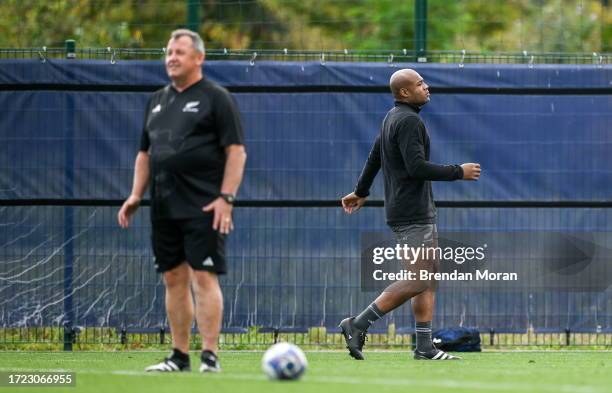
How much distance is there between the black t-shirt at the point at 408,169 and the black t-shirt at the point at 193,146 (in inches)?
82.8

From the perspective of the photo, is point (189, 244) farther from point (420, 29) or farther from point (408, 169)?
point (420, 29)

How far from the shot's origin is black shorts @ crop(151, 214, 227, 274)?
8.84 m

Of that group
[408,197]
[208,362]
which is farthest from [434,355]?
[208,362]

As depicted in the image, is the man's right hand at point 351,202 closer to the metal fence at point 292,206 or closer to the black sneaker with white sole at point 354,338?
the black sneaker with white sole at point 354,338

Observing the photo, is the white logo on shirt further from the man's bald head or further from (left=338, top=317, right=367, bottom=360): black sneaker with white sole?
(left=338, top=317, right=367, bottom=360): black sneaker with white sole

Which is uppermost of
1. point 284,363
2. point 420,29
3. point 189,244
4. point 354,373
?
point 420,29

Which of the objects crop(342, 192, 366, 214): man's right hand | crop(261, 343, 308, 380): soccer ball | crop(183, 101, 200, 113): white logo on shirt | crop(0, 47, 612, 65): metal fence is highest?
crop(0, 47, 612, 65): metal fence

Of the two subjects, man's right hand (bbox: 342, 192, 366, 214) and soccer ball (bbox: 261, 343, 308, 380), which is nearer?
soccer ball (bbox: 261, 343, 308, 380)

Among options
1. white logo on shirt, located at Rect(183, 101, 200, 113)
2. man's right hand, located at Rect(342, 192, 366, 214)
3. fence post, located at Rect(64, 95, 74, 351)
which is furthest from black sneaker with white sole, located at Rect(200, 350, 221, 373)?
fence post, located at Rect(64, 95, 74, 351)

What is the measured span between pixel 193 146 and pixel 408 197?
7.88ft

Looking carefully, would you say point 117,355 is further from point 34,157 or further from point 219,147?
point 219,147

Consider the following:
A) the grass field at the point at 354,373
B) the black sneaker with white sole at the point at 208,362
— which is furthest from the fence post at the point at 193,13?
the black sneaker with white sole at the point at 208,362

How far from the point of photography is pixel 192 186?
29.4 ft

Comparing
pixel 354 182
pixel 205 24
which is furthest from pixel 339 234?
pixel 205 24
